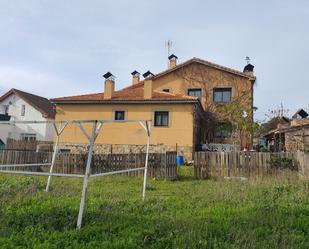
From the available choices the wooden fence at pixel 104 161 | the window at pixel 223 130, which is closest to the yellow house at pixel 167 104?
the window at pixel 223 130

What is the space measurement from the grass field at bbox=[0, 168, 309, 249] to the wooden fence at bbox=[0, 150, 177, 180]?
4.74 meters

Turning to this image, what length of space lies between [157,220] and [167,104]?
57.4 feet

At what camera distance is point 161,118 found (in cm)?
2377

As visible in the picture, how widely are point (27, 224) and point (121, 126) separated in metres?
18.6

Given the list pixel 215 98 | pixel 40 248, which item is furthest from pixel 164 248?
pixel 215 98

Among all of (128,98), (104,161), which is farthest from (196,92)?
(104,161)

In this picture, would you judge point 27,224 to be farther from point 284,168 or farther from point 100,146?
point 100,146

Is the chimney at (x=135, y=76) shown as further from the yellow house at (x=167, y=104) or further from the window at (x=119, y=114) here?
the window at (x=119, y=114)

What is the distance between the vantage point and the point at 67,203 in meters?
7.63

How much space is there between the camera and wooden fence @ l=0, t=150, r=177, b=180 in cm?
1430

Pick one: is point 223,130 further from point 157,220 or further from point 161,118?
point 157,220

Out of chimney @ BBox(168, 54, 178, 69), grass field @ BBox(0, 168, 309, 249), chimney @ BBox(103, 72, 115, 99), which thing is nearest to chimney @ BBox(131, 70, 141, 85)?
chimney @ BBox(168, 54, 178, 69)

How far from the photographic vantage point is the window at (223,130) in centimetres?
2600

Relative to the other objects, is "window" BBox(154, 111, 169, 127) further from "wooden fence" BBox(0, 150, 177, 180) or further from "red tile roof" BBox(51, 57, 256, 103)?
"wooden fence" BBox(0, 150, 177, 180)
